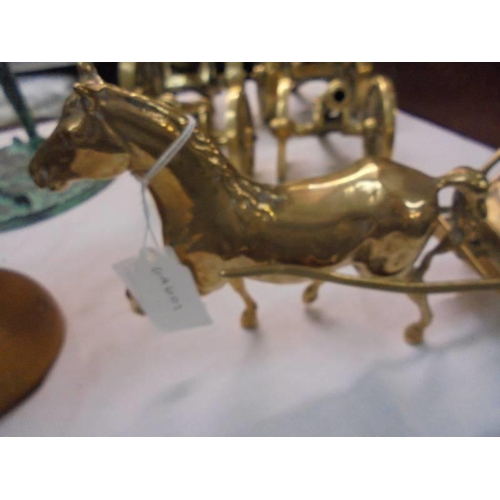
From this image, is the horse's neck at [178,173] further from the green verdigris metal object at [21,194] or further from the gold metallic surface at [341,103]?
the gold metallic surface at [341,103]

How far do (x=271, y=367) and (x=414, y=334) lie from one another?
0.57 ft

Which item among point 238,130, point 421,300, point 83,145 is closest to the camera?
point 83,145

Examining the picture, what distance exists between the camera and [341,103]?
0.79m

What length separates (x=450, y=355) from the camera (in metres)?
0.52

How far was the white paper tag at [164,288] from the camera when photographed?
39cm

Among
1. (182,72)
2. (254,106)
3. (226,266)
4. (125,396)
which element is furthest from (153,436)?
(254,106)

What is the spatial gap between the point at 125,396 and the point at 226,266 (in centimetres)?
20

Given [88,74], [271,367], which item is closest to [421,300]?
[271,367]

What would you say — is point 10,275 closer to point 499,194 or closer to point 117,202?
point 117,202

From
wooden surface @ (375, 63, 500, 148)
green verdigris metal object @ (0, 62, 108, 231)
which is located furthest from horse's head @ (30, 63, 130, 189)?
wooden surface @ (375, 63, 500, 148)

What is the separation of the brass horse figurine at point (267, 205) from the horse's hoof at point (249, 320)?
12 cm

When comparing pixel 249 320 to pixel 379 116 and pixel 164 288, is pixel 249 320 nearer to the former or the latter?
pixel 164 288

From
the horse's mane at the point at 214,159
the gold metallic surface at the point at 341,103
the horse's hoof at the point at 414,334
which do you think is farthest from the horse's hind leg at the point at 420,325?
the gold metallic surface at the point at 341,103

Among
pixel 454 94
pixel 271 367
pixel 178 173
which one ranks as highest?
pixel 178 173
